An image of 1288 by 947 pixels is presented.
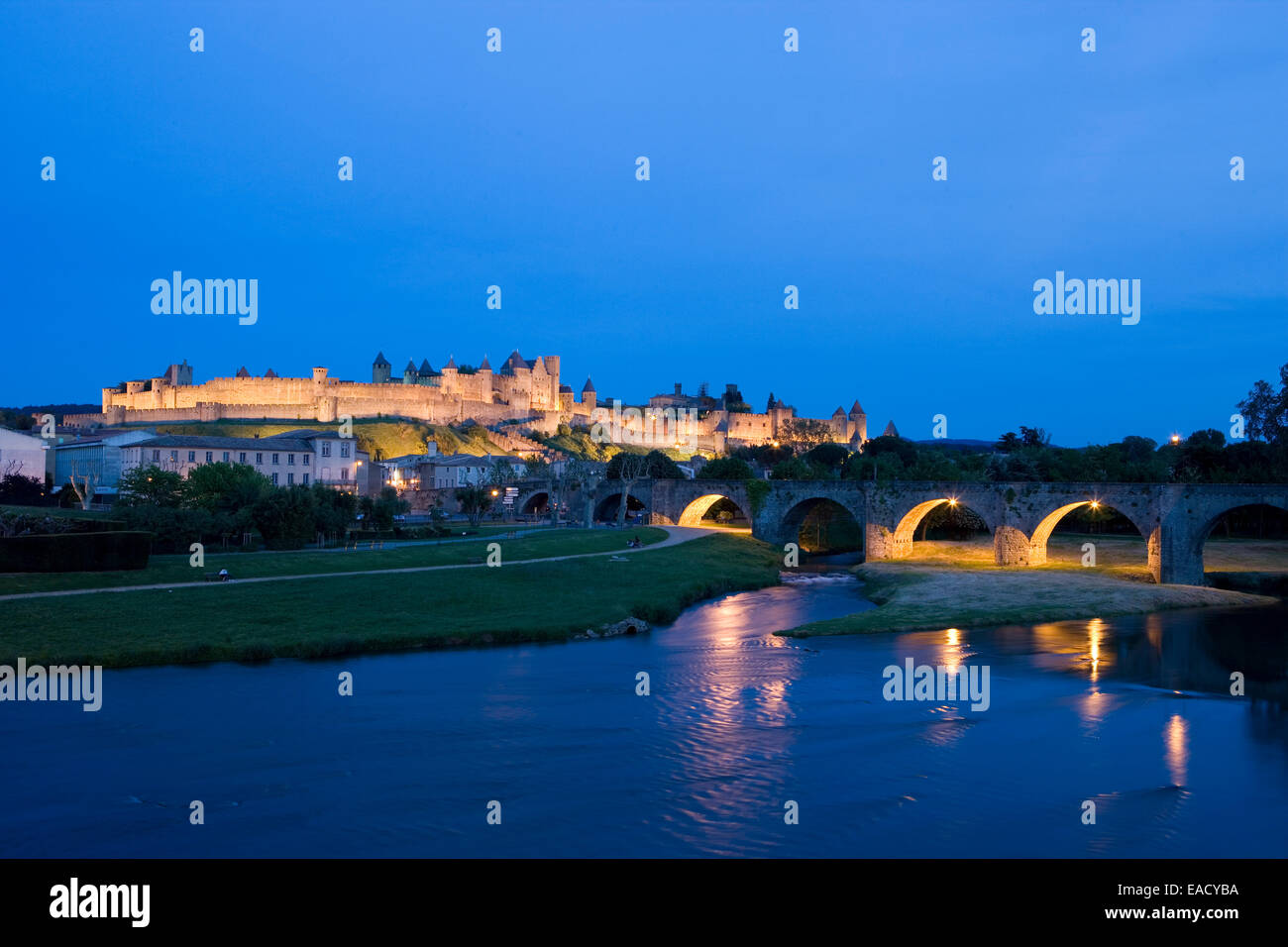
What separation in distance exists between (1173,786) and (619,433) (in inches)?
5228

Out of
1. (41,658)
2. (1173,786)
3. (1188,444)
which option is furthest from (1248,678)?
(1188,444)

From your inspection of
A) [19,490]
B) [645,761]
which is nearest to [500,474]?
[19,490]

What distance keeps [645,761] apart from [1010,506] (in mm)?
34787

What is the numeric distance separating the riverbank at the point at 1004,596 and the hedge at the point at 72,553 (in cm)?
2073

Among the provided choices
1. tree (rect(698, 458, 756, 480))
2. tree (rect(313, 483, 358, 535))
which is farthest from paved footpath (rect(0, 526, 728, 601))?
tree (rect(698, 458, 756, 480))

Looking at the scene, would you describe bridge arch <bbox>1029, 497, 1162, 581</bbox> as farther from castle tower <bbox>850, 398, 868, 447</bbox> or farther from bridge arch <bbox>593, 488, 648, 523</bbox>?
castle tower <bbox>850, 398, 868, 447</bbox>

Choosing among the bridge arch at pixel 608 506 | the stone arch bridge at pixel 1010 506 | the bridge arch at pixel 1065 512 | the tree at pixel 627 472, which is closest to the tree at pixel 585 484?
the bridge arch at pixel 608 506

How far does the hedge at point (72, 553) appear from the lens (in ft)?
93.6

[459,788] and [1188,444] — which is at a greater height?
[1188,444]

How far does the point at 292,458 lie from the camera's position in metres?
70.1

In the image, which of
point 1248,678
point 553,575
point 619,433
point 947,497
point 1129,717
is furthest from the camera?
point 619,433

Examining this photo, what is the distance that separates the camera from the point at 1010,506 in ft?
152

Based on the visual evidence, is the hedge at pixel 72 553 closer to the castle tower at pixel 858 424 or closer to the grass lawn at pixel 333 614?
the grass lawn at pixel 333 614
